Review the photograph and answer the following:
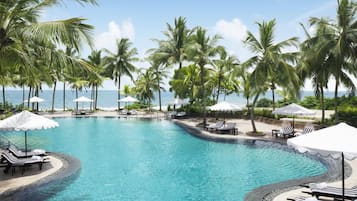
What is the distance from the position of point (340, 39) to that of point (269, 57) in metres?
3.48

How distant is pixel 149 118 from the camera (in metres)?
27.7

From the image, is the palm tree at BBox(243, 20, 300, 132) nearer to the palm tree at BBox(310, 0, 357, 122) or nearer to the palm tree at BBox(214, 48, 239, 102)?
the palm tree at BBox(310, 0, 357, 122)

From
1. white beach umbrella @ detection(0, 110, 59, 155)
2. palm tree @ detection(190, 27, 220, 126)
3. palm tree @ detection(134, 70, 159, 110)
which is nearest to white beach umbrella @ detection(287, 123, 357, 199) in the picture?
white beach umbrella @ detection(0, 110, 59, 155)

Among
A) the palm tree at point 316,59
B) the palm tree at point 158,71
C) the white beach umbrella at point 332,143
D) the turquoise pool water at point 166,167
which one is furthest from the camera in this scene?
the palm tree at point 158,71

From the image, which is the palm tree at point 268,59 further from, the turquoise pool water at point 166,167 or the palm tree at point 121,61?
the palm tree at point 121,61

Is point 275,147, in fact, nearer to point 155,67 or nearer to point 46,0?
point 46,0

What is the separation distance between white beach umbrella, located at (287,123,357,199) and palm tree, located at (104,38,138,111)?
3293 centimetres

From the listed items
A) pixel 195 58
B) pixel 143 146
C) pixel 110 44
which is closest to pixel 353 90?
pixel 195 58

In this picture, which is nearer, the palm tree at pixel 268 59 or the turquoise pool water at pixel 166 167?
the turquoise pool water at pixel 166 167

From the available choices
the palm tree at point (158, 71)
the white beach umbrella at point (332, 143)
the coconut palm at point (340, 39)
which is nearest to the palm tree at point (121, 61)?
the palm tree at point (158, 71)

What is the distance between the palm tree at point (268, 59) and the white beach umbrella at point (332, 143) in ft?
34.0

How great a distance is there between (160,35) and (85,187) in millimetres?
25560

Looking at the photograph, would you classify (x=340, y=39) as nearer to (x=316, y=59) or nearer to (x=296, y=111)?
(x=316, y=59)

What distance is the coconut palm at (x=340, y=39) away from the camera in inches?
605
